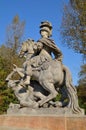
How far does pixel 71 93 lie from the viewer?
847 centimetres

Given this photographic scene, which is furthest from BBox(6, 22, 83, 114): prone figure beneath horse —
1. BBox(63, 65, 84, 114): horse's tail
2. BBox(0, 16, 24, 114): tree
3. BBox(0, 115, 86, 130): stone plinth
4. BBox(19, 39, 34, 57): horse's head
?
BBox(0, 16, 24, 114): tree

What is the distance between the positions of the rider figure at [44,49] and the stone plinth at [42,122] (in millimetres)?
1103

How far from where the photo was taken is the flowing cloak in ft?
29.7

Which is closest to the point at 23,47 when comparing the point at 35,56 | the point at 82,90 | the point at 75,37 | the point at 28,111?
the point at 35,56

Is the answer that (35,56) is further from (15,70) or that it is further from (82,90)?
(82,90)

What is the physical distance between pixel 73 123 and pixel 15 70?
2.53 metres

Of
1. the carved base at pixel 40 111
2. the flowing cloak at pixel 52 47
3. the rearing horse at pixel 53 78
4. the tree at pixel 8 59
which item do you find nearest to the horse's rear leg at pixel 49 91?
the rearing horse at pixel 53 78

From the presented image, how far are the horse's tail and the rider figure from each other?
63cm

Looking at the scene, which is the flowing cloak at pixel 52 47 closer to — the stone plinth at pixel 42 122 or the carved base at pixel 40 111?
the carved base at pixel 40 111

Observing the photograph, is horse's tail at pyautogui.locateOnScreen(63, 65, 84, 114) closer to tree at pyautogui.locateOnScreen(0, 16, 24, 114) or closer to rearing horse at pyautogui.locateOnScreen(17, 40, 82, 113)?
rearing horse at pyautogui.locateOnScreen(17, 40, 82, 113)

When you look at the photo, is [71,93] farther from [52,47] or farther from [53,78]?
[52,47]

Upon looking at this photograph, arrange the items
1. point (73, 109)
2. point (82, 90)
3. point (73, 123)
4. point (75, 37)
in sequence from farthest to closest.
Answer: point (82, 90) → point (75, 37) → point (73, 109) → point (73, 123)

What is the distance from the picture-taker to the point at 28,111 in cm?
834

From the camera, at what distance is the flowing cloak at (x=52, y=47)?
356 inches
